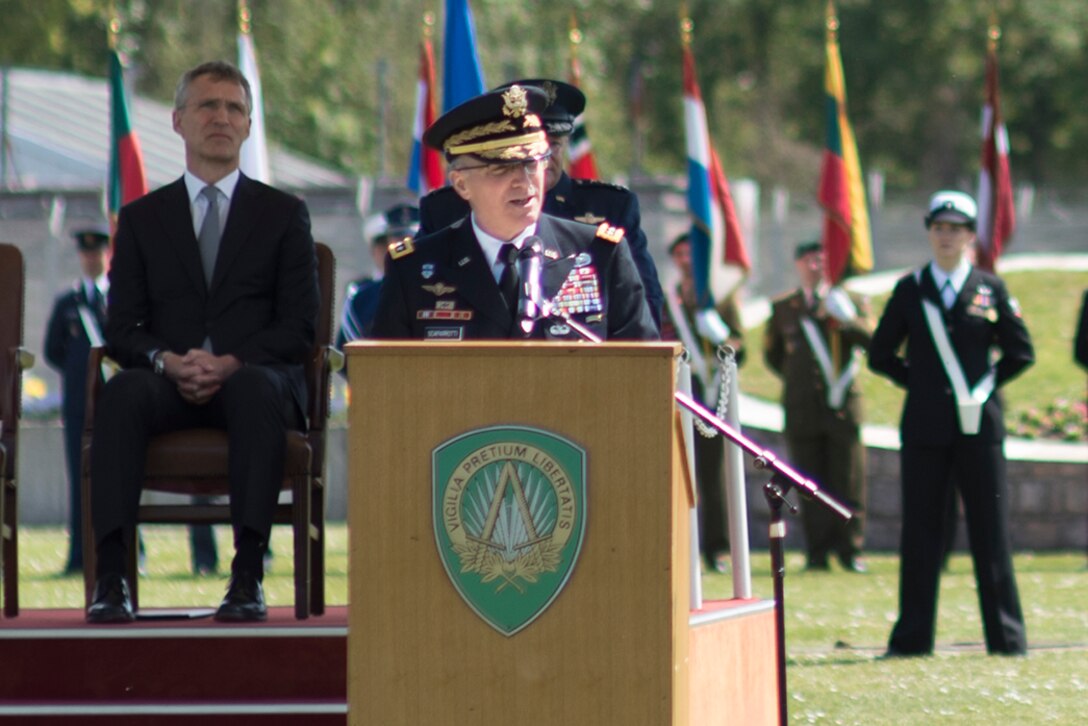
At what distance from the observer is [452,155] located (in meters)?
5.39

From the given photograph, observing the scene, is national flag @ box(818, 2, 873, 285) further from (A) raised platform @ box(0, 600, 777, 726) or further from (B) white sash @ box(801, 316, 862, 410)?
(A) raised platform @ box(0, 600, 777, 726)

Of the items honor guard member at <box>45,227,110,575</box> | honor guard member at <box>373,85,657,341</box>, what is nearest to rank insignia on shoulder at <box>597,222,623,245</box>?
honor guard member at <box>373,85,657,341</box>

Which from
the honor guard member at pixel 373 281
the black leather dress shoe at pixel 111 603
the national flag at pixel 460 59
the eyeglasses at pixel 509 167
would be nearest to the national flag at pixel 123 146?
the honor guard member at pixel 373 281

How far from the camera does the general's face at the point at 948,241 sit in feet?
30.8

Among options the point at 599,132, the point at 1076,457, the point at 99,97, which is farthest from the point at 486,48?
the point at 1076,457

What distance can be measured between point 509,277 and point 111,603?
1.56m

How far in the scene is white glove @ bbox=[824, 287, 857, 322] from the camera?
14148 mm

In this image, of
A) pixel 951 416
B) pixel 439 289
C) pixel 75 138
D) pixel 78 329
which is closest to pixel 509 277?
pixel 439 289

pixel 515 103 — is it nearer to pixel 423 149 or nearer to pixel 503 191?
pixel 503 191

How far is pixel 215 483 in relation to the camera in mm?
6516

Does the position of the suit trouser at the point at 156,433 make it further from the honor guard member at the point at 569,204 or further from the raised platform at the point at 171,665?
the honor guard member at the point at 569,204

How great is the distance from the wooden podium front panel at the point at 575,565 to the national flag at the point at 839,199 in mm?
9951

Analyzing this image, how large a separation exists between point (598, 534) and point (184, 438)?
2208mm

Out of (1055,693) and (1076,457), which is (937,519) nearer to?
(1055,693)
